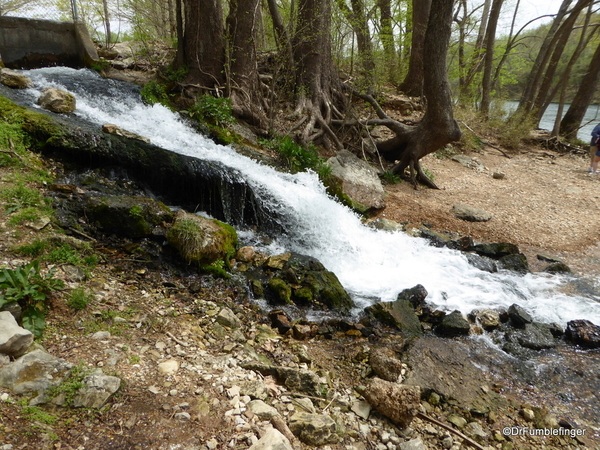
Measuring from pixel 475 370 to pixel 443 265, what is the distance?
248 centimetres

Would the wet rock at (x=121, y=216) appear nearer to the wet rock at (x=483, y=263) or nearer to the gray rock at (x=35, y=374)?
the gray rock at (x=35, y=374)

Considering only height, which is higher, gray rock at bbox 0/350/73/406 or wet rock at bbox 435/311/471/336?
gray rock at bbox 0/350/73/406

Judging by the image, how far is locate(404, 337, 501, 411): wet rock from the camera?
3.33 metres

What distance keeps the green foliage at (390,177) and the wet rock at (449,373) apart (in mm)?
5753

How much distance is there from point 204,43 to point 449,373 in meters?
8.97

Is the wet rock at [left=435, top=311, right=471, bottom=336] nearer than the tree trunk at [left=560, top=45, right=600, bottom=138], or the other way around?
the wet rock at [left=435, top=311, right=471, bottom=336]

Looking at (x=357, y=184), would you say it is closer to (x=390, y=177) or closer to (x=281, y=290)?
(x=390, y=177)

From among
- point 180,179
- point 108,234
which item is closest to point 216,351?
point 108,234

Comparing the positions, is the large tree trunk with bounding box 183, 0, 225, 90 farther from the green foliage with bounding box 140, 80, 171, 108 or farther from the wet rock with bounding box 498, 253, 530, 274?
the wet rock with bounding box 498, 253, 530, 274

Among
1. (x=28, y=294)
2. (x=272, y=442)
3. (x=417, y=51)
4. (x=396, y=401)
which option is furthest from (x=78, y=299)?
(x=417, y=51)

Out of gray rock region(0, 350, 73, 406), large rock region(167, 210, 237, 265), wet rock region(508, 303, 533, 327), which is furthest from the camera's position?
wet rock region(508, 303, 533, 327)

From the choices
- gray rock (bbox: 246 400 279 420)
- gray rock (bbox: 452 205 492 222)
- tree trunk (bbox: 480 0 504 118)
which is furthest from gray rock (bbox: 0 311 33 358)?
tree trunk (bbox: 480 0 504 118)

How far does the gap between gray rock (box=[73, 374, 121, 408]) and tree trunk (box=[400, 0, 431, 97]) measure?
43.4ft

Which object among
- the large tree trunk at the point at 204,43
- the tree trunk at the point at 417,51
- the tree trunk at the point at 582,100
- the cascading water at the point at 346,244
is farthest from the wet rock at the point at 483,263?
the tree trunk at the point at 582,100
